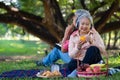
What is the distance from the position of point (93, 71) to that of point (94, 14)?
12603 millimetres

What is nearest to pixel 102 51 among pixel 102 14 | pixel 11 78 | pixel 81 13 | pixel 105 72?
pixel 105 72

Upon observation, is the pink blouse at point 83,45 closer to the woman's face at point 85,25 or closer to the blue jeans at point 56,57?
the woman's face at point 85,25

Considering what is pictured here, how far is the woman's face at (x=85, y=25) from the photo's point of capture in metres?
6.53

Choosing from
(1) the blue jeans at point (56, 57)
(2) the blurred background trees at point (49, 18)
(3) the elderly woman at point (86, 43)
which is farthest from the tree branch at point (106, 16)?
(3) the elderly woman at point (86, 43)

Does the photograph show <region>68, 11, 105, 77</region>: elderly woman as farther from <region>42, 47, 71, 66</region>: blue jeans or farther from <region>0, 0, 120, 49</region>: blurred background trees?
<region>0, 0, 120, 49</region>: blurred background trees

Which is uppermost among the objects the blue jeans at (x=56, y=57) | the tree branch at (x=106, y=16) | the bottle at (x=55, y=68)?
the tree branch at (x=106, y=16)

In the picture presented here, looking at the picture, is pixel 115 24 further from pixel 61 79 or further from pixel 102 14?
pixel 61 79

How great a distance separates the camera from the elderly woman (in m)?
6.48

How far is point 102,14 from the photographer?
59.3 feet

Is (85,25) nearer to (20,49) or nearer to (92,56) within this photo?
(92,56)

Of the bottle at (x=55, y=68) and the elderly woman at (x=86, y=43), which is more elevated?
the elderly woman at (x=86, y=43)

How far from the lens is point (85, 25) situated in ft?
21.4

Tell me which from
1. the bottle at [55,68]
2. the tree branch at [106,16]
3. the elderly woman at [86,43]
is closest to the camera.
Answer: the elderly woman at [86,43]

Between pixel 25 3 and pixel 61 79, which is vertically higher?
pixel 25 3
